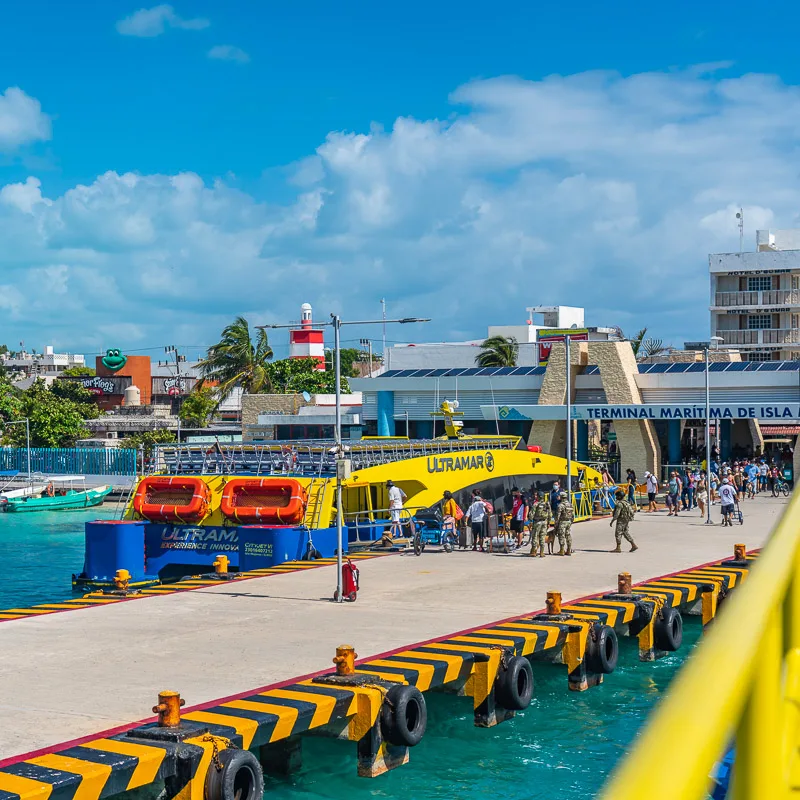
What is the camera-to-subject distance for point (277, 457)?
32.5m

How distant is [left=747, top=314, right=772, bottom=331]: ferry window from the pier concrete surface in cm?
5965

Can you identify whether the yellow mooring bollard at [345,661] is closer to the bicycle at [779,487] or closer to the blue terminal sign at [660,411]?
the blue terminal sign at [660,411]

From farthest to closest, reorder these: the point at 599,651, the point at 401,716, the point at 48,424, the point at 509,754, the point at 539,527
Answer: the point at 48,424, the point at 539,527, the point at 599,651, the point at 509,754, the point at 401,716

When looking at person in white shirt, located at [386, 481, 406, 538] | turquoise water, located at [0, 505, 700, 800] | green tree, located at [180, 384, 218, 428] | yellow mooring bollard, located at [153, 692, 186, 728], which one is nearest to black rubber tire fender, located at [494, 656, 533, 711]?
turquoise water, located at [0, 505, 700, 800]

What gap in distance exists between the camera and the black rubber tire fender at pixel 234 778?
11.2m

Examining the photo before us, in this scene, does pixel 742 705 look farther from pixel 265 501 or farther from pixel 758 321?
pixel 758 321

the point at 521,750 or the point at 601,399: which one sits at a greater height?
the point at 601,399

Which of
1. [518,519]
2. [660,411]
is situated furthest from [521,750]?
[660,411]

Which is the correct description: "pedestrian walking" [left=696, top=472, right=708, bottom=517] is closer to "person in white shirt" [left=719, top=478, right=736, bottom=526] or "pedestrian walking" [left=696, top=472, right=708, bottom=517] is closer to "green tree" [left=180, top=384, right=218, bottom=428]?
"person in white shirt" [left=719, top=478, right=736, bottom=526]

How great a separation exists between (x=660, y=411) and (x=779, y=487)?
599cm

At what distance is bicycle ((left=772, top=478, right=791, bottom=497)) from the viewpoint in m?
47.1

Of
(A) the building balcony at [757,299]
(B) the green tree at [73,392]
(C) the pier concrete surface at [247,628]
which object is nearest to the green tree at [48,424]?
(B) the green tree at [73,392]

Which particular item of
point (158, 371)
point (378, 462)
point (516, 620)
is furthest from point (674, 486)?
point (158, 371)

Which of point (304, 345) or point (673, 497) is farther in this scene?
point (304, 345)
